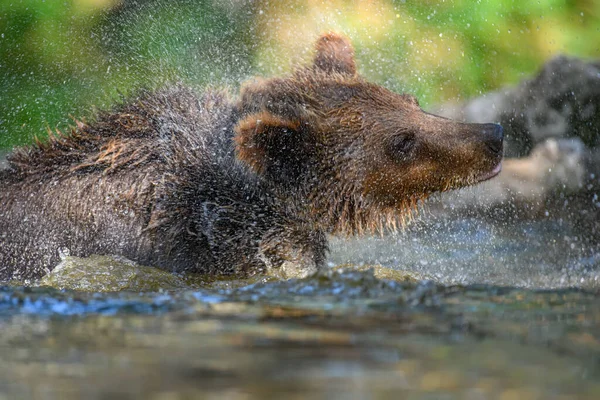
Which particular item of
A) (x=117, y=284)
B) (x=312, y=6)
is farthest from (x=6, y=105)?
(x=117, y=284)

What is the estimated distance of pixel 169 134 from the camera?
6176mm

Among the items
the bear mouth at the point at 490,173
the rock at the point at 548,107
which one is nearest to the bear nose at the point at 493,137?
the bear mouth at the point at 490,173

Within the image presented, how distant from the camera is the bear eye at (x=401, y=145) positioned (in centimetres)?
606

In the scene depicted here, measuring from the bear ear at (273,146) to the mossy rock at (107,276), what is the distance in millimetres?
945

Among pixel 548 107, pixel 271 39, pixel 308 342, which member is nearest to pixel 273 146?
pixel 308 342

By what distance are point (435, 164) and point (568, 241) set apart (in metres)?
3.92

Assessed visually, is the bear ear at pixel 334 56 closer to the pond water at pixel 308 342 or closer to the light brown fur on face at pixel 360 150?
the light brown fur on face at pixel 360 150

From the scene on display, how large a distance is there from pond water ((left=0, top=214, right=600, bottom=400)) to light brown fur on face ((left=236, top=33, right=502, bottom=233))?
5.17 feet

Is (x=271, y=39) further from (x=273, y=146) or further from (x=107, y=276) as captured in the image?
(x=107, y=276)

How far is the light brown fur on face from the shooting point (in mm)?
5984

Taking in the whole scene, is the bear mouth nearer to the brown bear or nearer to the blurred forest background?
→ the brown bear

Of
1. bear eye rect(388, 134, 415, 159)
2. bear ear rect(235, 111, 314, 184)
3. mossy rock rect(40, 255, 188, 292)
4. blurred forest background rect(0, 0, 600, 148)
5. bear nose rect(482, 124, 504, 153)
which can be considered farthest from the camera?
blurred forest background rect(0, 0, 600, 148)

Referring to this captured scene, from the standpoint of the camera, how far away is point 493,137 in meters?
5.95

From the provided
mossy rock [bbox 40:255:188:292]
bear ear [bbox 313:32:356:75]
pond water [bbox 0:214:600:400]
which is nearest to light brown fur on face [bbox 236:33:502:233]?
bear ear [bbox 313:32:356:75]
